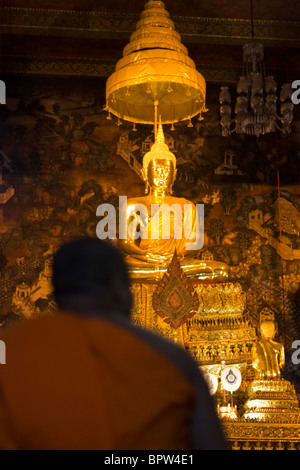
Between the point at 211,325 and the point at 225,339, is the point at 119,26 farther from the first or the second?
the point at 225,339

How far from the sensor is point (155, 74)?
5.15 metres

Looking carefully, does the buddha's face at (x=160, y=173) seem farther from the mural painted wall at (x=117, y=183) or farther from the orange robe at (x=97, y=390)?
the orange robe at (x=97, y=390)

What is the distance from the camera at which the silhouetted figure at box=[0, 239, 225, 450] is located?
1274 mm

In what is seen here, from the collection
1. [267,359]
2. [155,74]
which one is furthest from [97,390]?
[155,74]

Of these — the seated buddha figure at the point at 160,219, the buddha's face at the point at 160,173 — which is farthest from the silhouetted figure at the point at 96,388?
the buddha's face at the point at 160,173

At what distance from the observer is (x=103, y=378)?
1.30m

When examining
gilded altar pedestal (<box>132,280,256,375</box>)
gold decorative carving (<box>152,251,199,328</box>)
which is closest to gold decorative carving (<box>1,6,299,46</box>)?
gilded altar pedestal (<box>132,280,256,375</box>)

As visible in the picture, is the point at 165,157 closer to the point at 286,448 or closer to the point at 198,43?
the point at 198,43

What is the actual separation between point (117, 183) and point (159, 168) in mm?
1307

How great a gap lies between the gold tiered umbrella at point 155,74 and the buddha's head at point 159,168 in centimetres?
25

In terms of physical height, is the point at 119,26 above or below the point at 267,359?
above

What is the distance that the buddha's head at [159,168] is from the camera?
19.1ft

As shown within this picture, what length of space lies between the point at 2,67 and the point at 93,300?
20.2ft


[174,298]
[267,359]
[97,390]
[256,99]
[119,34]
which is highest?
[119,34]
